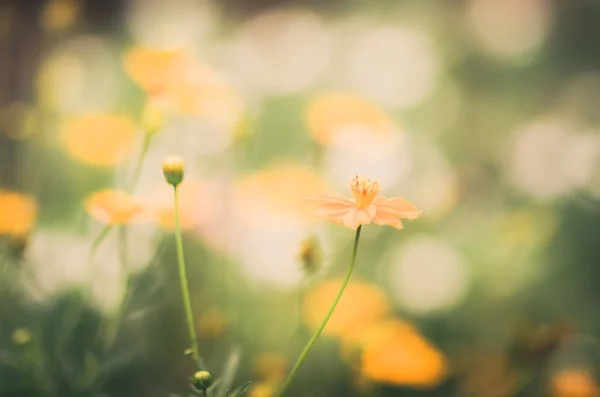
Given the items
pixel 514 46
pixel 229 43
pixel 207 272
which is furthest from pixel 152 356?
pixel 514 46

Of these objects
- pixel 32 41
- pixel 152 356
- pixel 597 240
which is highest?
pixel 32 41

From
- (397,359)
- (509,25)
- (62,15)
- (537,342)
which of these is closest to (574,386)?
(537,342)

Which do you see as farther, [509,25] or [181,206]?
[509,25]

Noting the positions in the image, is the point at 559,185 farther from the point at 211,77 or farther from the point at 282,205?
the point at 211,77

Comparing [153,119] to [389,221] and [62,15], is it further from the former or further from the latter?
[62,15]

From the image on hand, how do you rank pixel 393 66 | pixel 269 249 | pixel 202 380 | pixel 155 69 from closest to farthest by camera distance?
pixel 202 380 < pixel 155 69 < pixel 269 249 < pixel 393 66

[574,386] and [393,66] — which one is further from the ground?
[393,66]
